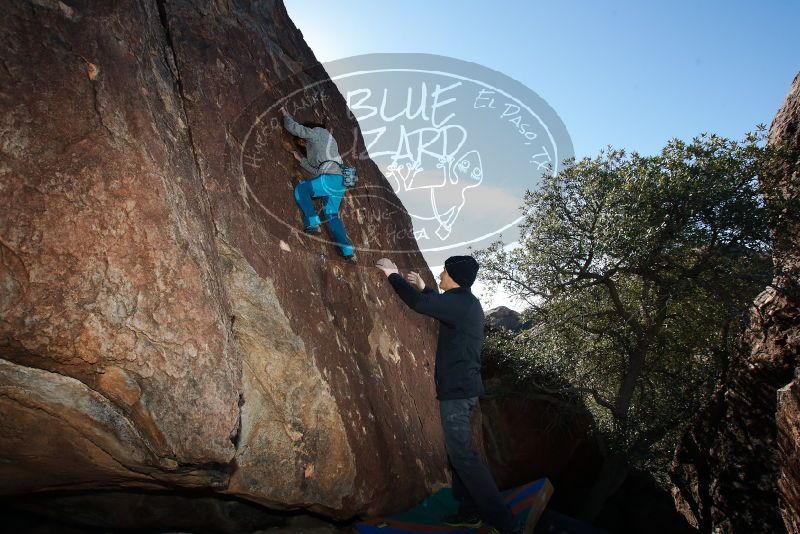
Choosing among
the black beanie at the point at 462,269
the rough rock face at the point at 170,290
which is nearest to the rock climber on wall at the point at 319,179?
the rough rock face at the point at 170,290

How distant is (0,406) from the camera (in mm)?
3150

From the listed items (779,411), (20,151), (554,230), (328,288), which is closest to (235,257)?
(328,288)

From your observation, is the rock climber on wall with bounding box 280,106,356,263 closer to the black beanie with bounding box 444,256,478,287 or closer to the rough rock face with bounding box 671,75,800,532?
the black beanie with bounding box 444,256,478,287

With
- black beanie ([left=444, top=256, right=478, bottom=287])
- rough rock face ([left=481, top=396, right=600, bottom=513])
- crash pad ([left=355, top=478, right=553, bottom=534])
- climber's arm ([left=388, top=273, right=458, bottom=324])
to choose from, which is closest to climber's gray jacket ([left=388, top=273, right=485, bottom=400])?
climber's arm ([left=388, top=273, right=458, bottom=324])

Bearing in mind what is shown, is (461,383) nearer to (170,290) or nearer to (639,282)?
(170,290)

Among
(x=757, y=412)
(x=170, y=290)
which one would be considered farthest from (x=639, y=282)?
(x=170, y=290)

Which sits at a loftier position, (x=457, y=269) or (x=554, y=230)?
(x=554, y=230)

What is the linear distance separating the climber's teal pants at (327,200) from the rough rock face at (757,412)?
822 centimetres

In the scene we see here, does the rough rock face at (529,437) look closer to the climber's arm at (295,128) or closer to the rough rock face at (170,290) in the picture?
the rough rock face at (170,290)

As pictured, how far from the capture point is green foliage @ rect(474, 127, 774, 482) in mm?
Answer: 10727

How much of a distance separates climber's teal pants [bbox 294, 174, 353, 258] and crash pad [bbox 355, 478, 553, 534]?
2766 millimetres

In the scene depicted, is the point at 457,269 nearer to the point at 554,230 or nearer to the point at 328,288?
the point at 328,288

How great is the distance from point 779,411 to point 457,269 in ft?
22.1

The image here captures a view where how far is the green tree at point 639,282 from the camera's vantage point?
35.2 ft
